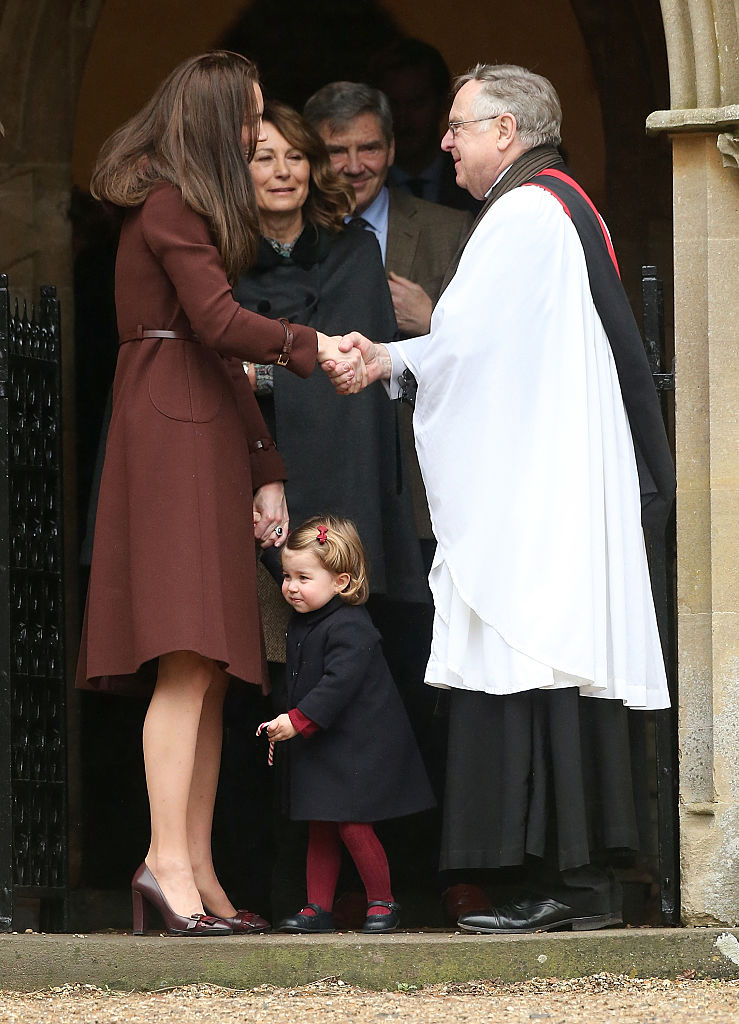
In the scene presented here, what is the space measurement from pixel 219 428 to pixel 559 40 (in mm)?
2705

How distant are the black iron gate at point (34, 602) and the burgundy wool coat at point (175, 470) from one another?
38cm


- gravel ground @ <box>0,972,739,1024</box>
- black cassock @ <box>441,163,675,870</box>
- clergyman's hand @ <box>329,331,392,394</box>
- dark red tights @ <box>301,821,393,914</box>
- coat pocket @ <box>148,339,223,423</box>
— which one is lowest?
gravel ground @ <box>0,972,739,1024</box>

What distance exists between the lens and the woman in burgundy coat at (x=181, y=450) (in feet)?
15.9

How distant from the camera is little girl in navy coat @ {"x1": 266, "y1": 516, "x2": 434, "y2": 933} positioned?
510 cm

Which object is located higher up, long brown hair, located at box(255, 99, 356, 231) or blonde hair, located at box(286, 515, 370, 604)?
long brown hair, located at box(255, 99, 356, 231)

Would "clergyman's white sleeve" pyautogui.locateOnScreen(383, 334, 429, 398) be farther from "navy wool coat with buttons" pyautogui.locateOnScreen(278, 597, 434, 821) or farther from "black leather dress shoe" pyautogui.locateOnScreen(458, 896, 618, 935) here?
"black leather dress shoe" pyautogui.locateOnScreen(458, 896, 618, 935)

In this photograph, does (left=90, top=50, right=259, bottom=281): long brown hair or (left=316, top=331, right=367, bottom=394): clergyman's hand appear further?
(left=316, top=331, right=367, bottom=394): clergyman's hand

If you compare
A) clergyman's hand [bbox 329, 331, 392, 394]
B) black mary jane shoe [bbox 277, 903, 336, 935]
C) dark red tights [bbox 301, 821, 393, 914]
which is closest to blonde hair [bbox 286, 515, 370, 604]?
clergyman's hand [bbox 329, 331, 392, 394]

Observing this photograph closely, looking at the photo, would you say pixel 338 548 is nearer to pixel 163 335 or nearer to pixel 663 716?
pixel 163 335

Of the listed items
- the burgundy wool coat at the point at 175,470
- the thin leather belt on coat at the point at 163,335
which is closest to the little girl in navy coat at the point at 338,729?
the burgundy wool coat at the point at 175,470

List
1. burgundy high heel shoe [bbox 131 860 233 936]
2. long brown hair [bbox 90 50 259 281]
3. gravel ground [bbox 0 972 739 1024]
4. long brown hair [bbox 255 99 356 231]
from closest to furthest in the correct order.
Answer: gravel ground [bbox 0 972 739 1024], burgundy high heel shoe [bbox 131 860 233 936], long brown hair [bbox 90 50 259 281], long brown hair [bbox 255 99 356 231]

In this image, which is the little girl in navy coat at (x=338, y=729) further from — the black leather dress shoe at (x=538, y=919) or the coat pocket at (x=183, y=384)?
the coat pocket at (x=183, y=384)

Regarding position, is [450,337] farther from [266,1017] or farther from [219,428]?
Answer: [266,1017]

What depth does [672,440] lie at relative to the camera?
6.55 m
